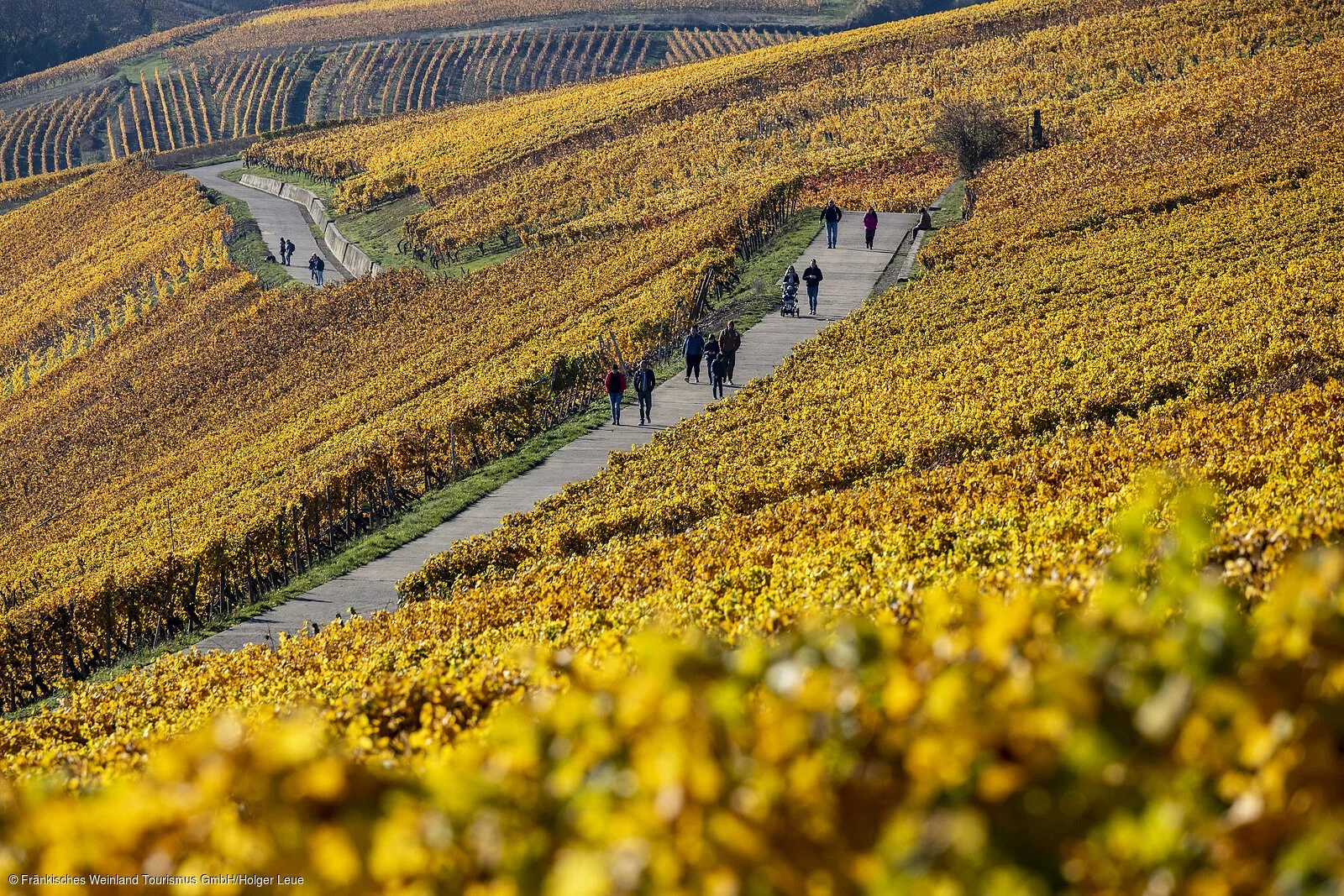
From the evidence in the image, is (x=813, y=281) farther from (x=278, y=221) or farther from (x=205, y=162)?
(x=205, y=162)

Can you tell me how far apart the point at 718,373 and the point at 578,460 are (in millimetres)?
4214

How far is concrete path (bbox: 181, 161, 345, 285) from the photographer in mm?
55875

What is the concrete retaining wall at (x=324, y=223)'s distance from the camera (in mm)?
54031

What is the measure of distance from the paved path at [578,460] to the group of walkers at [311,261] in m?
22.9

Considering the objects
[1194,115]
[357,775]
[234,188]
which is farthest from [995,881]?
[234,188]

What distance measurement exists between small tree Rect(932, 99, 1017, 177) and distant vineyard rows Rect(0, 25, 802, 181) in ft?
214

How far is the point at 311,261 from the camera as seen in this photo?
5166cm

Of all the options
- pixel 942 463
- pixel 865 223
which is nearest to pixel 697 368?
pixel 942 463

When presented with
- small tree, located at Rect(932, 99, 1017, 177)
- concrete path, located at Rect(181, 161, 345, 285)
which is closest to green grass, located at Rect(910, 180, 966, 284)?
small tree, located at Rect(932, 99, 1017, 177)

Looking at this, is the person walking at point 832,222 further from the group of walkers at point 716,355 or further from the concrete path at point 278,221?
the concrete path at point 278,221

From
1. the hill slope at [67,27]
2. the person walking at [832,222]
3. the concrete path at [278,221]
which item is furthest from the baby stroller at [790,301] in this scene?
the hill slope at [67,27]

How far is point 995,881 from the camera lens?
8.48 feet

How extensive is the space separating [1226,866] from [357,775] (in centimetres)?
214

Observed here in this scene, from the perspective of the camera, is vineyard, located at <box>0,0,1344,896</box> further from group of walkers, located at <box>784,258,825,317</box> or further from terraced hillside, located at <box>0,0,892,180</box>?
terraced hillside, located at <box>0,0,892,180</box>
